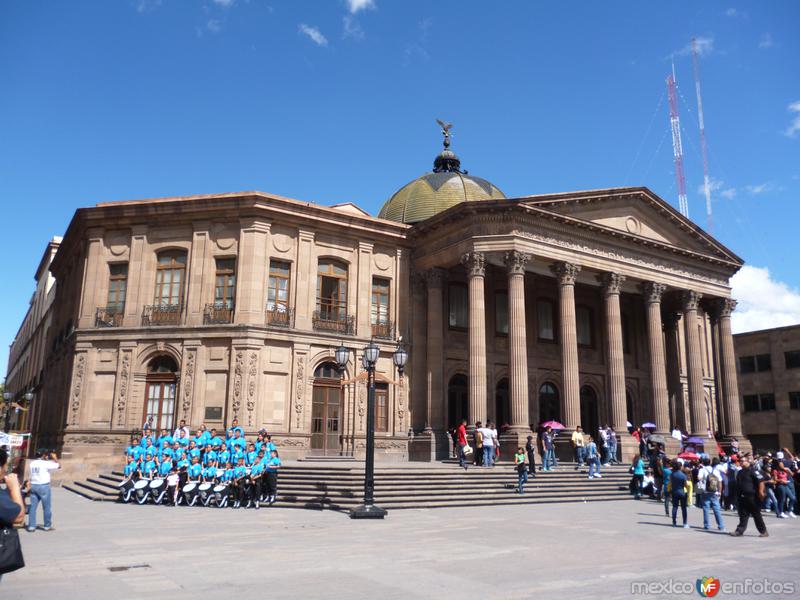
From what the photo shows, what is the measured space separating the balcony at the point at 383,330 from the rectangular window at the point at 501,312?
17.5 ft

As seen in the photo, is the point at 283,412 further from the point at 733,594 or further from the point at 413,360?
the point at 733,594

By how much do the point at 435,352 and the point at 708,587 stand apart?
21.0 metres

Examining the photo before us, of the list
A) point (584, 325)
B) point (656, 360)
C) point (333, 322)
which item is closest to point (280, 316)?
point (333, 322)

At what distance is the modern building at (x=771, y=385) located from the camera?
1773 inches

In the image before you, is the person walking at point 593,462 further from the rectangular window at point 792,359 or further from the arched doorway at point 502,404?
the rectangular window at point 792,359

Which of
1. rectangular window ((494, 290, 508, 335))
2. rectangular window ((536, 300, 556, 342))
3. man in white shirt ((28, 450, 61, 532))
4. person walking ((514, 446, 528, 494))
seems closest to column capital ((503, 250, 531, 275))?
rectangular window ((494, 290, 508, 335))

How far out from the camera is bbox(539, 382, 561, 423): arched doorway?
104 ft

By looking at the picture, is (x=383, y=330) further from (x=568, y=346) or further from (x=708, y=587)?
(x=708, y=587)

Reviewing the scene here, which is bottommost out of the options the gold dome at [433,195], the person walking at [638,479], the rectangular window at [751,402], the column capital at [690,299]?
the person walking at [638,479]

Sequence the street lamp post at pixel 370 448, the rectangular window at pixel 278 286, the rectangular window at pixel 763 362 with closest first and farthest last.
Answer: the street lamp post at pixel 370 448 → the rectangular window at pixel 278 286 → the rectangular window at pixel 763 362

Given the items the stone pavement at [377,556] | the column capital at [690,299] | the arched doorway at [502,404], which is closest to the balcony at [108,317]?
the stone pavement at [377,556]

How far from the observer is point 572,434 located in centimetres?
2511

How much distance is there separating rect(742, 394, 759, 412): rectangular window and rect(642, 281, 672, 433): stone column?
72.4 ft

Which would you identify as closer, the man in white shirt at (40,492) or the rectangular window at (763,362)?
the man in white shirt at (40,492)
